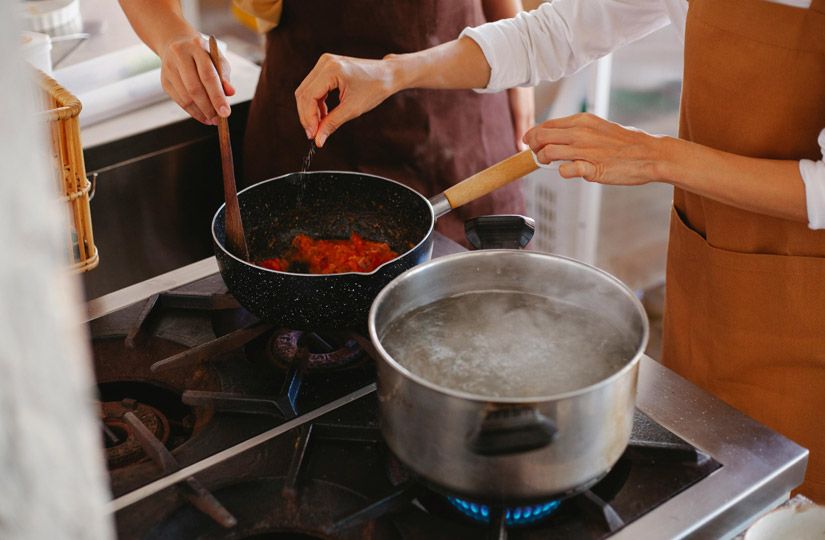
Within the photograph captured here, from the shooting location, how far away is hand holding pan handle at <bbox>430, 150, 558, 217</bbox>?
1.22 m

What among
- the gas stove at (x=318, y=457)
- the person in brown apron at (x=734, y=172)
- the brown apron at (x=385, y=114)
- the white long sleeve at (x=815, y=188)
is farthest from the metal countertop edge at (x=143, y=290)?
the white long sleeve at (x=815, y=188)

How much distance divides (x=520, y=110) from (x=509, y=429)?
1.45 meters

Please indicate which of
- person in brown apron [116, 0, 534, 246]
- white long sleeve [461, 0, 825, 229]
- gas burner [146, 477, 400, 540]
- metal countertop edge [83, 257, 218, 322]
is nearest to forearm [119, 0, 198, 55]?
person in brown apron [116, 0, 534, 246]

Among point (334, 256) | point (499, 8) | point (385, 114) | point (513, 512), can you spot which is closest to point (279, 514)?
point (513, 512)

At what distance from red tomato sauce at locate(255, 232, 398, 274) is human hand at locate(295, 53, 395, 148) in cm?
15

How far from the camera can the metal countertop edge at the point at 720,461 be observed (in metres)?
0.90

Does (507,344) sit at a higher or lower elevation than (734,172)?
lower

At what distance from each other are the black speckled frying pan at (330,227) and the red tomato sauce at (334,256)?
0.04m

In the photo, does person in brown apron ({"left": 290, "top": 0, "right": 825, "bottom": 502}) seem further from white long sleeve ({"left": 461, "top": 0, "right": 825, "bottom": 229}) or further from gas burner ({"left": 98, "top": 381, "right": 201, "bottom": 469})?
gas burner ({"left": 98, "top": 381, "right": 201, "bottom": 469})

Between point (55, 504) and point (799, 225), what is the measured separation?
118 cm

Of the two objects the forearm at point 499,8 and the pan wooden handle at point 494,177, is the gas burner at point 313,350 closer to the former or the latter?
the pan wooden handle at point 494,177

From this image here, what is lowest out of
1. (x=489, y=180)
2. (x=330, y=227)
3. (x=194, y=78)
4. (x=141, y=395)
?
(x=141, y=395)

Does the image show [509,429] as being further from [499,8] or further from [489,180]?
[499,8]

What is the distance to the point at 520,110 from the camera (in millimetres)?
2090
